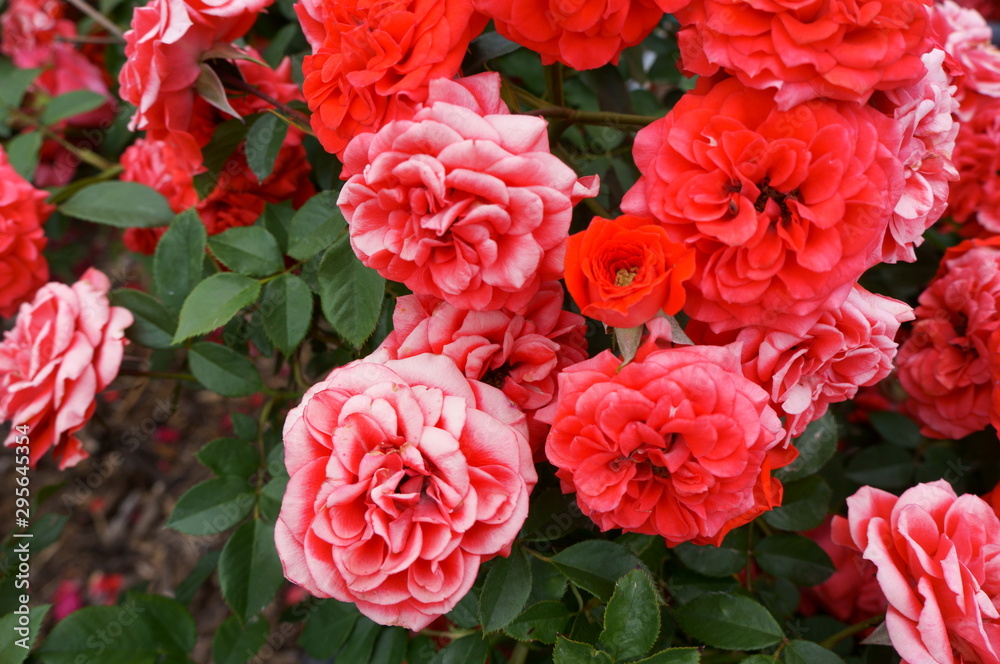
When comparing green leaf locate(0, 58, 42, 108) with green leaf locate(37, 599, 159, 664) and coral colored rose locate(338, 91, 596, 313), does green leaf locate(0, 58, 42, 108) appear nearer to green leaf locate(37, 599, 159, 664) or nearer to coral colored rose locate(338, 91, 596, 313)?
green leaf locate(37, 599, 159, 664)

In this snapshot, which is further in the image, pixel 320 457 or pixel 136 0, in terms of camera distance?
pixel 136 0

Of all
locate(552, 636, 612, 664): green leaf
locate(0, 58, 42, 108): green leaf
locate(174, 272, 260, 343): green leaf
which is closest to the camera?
locate(552, 636, 612, 664): green leaf

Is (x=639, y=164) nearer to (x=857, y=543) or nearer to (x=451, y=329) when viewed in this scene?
(x=451, y=329)

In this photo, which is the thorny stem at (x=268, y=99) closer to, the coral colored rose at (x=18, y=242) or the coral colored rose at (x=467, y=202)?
the coral colored rose at (x=467, y=202)

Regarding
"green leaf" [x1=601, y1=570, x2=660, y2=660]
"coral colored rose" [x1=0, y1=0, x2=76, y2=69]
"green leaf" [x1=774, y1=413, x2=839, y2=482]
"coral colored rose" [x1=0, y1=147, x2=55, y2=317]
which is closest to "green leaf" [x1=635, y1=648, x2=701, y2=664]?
"green leaf" [x1=601, y1=570, x2=660, y2=660]

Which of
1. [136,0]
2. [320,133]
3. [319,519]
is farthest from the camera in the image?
[136,0]

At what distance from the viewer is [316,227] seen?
0.92 meters

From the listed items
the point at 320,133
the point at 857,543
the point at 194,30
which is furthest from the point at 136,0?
the point at 857,543

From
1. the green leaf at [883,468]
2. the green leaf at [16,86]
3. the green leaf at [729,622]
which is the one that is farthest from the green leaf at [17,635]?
the green leaf at [883,468]

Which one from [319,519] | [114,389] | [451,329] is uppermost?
[451,329]

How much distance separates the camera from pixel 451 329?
0.71 metres

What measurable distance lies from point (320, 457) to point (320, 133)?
36 centimetres

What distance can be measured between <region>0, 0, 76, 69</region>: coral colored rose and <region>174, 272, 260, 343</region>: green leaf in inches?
46.8

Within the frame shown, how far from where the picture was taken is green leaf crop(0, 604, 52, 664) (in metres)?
0.94
